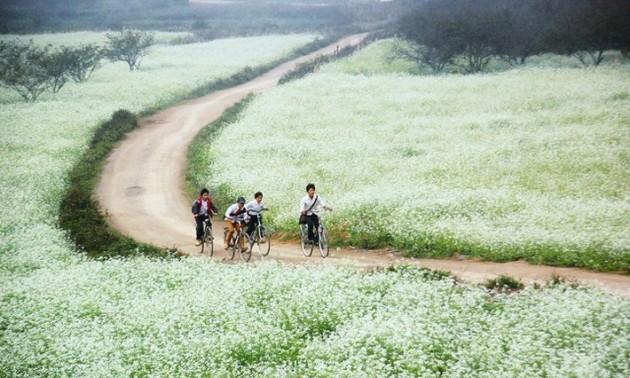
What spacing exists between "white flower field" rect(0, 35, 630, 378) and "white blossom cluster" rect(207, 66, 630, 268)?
0.13 metres

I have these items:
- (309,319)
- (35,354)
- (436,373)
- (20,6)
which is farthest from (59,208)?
(20,6)

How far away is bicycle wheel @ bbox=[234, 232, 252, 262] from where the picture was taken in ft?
65.2

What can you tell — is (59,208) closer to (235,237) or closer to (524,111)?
(235,237)

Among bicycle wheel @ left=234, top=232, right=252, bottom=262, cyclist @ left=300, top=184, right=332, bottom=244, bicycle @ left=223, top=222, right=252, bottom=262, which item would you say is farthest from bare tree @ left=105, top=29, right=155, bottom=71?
cyclist @ left=300, top=184, right=332, bottom=244

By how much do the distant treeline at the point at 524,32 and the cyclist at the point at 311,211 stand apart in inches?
1696

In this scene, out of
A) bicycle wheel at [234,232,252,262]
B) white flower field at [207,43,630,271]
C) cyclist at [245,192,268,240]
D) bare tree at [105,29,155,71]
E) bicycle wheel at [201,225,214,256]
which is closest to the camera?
white flower field at [207,43,630,271]

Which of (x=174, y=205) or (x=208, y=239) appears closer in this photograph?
(x=208, y=239)

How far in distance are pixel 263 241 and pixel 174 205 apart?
9581 millimetres

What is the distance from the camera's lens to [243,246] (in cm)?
A: 1994

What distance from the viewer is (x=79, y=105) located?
164ft

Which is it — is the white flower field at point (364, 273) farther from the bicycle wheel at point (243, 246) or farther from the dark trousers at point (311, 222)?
the dark trousers at point (311, 222)

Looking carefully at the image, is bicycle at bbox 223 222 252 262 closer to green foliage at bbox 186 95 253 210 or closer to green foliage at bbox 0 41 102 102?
green foliage at bbox 186 95 253 210

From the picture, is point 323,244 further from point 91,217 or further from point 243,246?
point 91,217

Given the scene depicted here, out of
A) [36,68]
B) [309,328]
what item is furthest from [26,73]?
[309,328]
